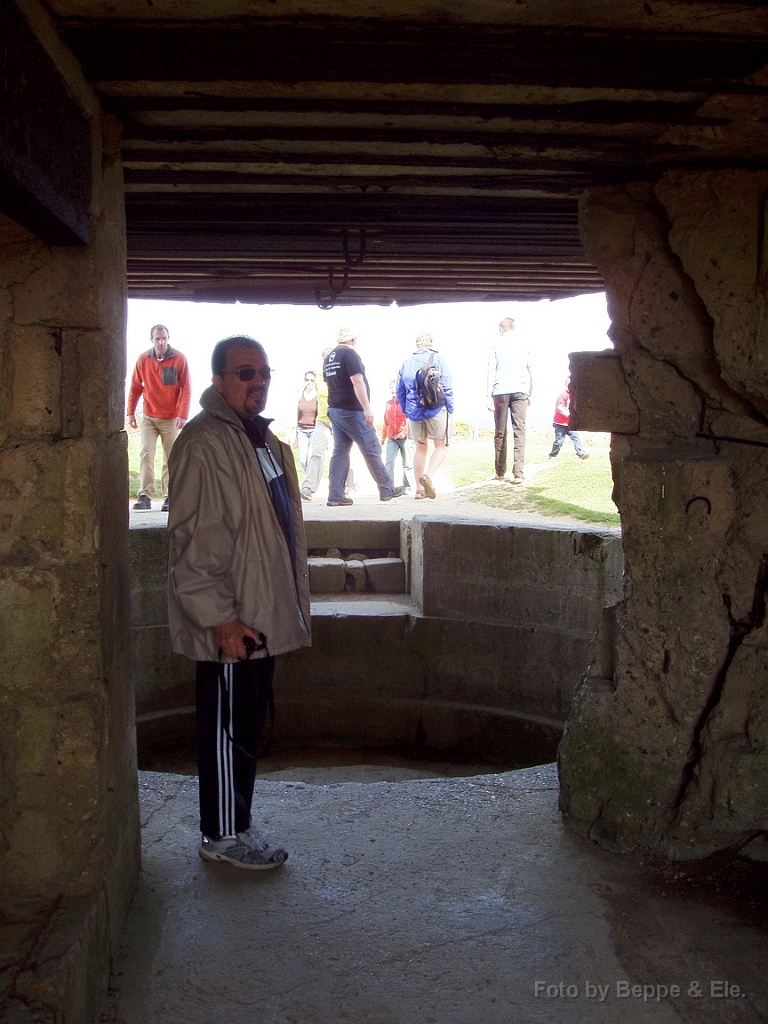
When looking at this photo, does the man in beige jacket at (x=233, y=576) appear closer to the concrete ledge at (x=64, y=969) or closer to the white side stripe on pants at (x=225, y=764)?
the white side stripe on pants at (x=225, y=764)

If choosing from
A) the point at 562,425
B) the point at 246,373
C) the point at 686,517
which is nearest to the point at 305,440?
the point at 562,425

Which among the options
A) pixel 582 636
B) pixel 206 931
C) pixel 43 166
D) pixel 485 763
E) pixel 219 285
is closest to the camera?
pixel 43 166

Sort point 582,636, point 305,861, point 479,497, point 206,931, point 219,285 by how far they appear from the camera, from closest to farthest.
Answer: point 206,931 → point 305,861 → point 219,285 → point 582,636 → point 479,497

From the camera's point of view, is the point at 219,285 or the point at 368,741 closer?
the point at 219,285

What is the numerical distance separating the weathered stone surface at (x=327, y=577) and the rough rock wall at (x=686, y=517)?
4307mm

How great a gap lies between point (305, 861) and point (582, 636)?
365 cm

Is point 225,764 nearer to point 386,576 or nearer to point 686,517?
point 686,517

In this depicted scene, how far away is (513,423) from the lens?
9.55 m

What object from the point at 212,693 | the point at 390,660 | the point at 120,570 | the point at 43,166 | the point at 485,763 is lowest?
the point at 485,763

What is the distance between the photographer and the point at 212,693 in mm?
3117

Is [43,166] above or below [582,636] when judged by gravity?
above

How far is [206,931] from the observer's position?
9.39ft

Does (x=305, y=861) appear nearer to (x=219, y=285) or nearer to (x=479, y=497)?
(x=219, y=285)

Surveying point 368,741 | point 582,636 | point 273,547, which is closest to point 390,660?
point 368,741
